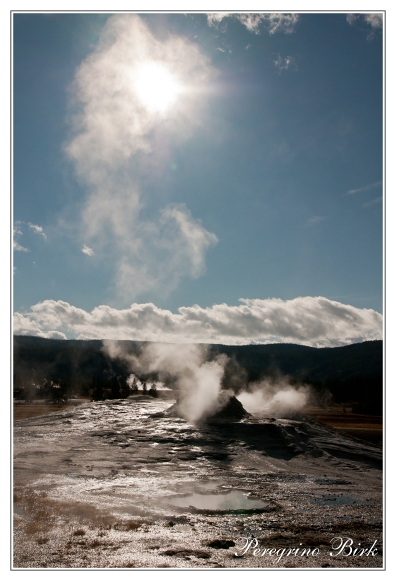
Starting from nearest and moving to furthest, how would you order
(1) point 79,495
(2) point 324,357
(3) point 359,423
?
1. (1) point 79,495
2. (3) point 359,423
3. (2) point 324,357

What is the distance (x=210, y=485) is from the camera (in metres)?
14.7

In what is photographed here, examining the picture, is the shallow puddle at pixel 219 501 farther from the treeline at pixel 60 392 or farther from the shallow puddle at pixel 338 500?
A: the treeline at pixel 60 392

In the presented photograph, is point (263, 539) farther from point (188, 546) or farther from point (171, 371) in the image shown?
point (171, 371)

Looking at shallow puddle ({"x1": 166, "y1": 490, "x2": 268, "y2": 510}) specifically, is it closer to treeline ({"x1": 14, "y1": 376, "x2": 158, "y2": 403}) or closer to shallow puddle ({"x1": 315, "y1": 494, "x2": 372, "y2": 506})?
shallow puddle ({"x1": 315, "y1": 494, "x2": 372, "y2": 506})

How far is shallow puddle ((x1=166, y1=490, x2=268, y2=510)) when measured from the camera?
12625 millimetres

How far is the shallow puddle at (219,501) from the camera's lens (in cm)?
1262

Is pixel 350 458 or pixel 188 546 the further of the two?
pixel 350 458

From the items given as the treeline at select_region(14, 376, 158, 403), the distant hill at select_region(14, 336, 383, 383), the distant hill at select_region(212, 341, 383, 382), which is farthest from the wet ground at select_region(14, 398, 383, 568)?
the distant hill at select_region(212, 341, 383, 382)

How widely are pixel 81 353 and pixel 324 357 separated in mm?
102850

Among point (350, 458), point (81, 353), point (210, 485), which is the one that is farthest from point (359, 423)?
point (81, 353)

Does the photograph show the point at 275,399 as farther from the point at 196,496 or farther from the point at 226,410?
the point at 196,496

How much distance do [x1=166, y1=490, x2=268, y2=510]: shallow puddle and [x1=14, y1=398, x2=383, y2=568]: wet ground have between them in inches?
2.7
